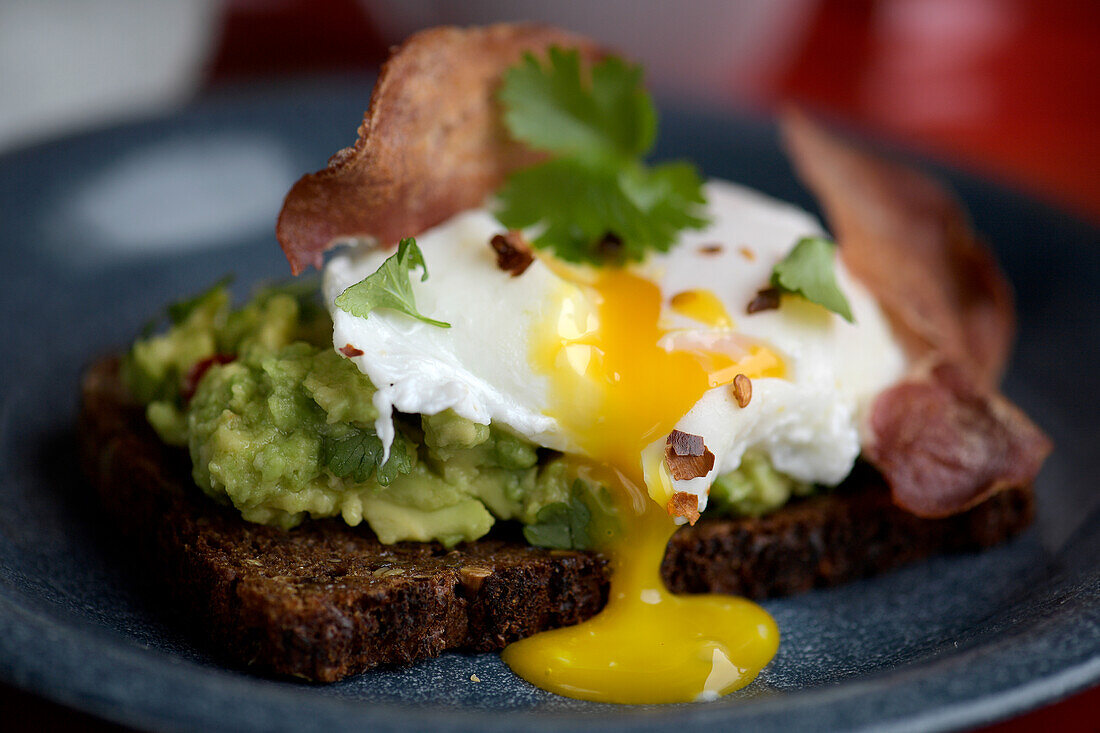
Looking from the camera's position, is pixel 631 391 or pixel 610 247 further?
pixel 610 247

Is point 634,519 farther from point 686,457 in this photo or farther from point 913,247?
point 913,247

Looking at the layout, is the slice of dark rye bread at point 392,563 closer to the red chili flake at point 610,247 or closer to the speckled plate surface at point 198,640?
the speckled plate surface at point 198,640

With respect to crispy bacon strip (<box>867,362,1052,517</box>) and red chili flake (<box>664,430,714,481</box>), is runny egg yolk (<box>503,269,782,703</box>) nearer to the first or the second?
red chili flake (<box>664,430,714,481</box>)

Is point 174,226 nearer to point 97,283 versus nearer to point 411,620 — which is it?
point 97,283

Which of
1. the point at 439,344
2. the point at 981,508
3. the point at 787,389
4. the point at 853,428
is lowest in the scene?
the point at 981,508

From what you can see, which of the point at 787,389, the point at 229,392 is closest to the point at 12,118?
the point at 229,392

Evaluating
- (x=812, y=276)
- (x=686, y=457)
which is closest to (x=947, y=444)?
(x=812, y=276)

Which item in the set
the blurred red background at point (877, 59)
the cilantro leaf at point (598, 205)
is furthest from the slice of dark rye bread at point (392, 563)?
the blurred red background at point (877, 59)
